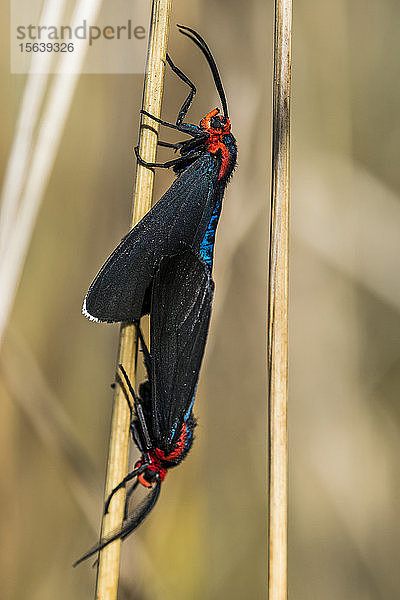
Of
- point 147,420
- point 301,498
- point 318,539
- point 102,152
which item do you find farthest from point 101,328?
point 318,539

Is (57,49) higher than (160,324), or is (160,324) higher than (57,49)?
(57,49)

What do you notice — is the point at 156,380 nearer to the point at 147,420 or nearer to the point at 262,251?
the point at 147,420

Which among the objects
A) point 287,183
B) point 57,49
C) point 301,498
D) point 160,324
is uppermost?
point 57,49

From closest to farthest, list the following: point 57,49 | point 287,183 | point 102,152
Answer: point 287,183 < point 57,49 < point 102,152

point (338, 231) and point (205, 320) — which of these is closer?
point (205, 320)

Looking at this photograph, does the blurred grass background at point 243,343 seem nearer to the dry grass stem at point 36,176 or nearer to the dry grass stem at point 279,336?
the dry grass stem at point 36,176

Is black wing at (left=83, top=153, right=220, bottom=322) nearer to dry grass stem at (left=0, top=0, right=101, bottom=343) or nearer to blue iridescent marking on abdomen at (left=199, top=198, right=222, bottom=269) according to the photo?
blue iridescent marking on abdomen at (left=199, top=198, right=222, bottom=269)

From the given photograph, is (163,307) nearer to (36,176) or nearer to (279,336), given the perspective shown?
(279,336)
